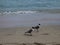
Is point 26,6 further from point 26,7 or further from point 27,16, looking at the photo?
point 27,16

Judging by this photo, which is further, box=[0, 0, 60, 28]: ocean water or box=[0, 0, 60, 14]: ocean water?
box=[0, 0, 60, 14]: ocean water

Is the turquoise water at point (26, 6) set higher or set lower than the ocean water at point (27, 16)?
higher

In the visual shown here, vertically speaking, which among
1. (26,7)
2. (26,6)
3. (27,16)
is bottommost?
(27,16)

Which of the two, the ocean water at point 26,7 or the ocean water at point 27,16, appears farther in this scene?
the ocean water at point 26,7

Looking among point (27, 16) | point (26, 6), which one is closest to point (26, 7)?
point (26, 6)

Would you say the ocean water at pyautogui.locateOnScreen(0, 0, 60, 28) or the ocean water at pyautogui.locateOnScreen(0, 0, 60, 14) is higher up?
the ocean water at pyautogui.locateOnScreen(0, 0, 60, 14)

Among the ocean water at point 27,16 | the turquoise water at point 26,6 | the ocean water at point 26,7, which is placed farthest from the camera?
the turquoise water at point 26,6

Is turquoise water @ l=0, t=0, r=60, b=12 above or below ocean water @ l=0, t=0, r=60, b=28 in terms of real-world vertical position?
above

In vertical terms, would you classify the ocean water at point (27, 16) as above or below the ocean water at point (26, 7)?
below

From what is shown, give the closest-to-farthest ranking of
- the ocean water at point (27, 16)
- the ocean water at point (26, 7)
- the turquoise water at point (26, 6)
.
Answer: the ocean water at point (27, 16), the ocean water at point (26, 7), the turquoise water at point (26, 6)

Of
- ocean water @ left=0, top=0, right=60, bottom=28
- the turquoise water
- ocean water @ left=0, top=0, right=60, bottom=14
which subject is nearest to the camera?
ocean water @ left=0, top=0, right=60, bottom=28

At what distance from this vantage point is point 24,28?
10.3m

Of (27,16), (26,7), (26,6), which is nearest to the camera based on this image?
(27,16)

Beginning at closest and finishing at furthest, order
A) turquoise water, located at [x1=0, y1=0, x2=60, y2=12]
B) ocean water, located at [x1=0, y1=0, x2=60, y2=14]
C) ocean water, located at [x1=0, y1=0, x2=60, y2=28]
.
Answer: ocean water, located at [x1=0, y1=0, x2=60, y2=28]
ocean water, located at [x1=0, y1=0, x2=60, y2=14]
turquoise water, located at [x1=0, y1=0, x2=60, y2=12]
